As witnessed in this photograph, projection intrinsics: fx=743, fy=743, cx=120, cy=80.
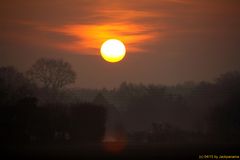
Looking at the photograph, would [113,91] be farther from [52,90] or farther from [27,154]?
[27,154]

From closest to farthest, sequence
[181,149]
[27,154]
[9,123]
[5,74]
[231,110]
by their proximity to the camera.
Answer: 1. [27,154]
2. [181,149]
3. [9,123]
4. [231,110]
5. [5,74]

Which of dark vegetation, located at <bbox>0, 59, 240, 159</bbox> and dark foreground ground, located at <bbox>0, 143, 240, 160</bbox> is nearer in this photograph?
dark foreground ground, located at <bbox>0, 143, 240, 160</bbox>

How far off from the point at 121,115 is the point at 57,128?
61.2 ft

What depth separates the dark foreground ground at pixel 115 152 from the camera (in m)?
35.1

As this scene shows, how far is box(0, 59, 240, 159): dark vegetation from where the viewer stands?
147 feet

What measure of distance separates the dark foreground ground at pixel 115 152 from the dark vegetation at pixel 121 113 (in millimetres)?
808

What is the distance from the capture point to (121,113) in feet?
Answer: 212

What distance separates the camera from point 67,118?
4728 cm

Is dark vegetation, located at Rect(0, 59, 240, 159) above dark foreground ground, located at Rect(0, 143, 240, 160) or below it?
above

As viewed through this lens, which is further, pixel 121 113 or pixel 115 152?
pixel 121 113

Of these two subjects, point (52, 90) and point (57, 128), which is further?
point (52, 90)

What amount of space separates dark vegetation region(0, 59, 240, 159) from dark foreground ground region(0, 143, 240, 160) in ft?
2.65

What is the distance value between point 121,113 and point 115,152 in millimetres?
25768

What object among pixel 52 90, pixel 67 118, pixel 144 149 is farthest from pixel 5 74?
pixel 144 149
